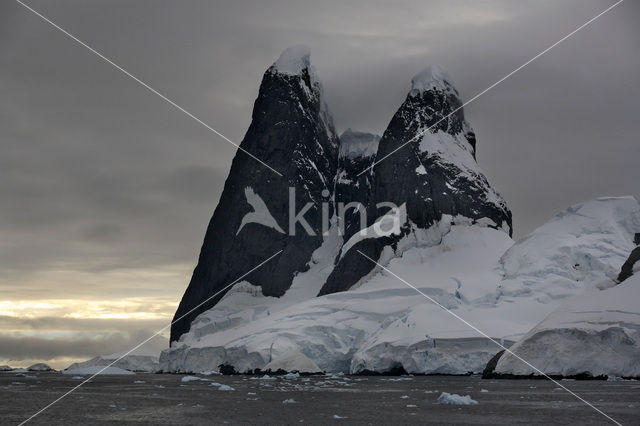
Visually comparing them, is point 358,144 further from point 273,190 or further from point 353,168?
point 273,190

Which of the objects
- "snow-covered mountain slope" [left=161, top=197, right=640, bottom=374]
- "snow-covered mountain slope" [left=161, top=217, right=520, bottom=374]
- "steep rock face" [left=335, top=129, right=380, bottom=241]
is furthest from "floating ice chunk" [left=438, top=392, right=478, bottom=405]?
"steep rock face" [left=335, top=129, right=380, bottom=241]

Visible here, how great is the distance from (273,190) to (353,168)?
21.0m

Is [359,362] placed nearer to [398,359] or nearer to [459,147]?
[398,359]

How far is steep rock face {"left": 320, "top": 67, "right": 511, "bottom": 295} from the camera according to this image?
133750mm

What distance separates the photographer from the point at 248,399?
150 ft

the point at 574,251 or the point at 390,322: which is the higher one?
the point at 574,251

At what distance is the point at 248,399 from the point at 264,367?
50.0 metres

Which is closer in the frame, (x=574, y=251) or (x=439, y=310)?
(x=439, y=310)

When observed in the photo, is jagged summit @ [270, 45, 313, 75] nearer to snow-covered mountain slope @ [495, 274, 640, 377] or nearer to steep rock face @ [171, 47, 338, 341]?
steep rock face @ [171, 47, 338, 341]

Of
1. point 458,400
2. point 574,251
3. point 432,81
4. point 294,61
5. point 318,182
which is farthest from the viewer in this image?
point 294,61

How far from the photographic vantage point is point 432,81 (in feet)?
479

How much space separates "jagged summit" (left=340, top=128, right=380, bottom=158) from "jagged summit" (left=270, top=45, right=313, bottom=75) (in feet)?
60.0
